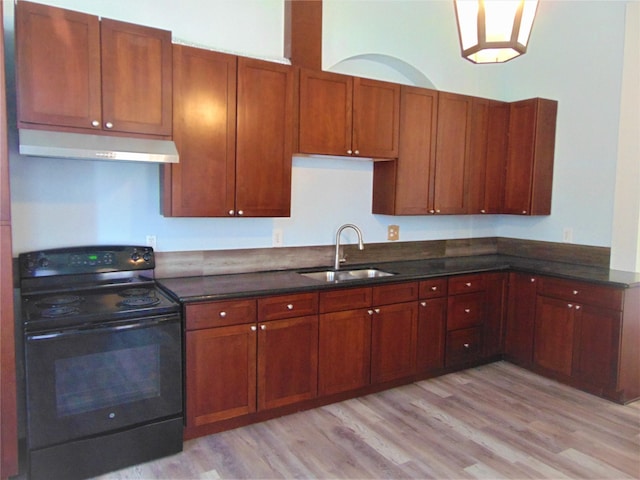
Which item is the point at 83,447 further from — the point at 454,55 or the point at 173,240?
the point at 454,55

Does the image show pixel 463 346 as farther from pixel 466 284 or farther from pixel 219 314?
pixel 219 314

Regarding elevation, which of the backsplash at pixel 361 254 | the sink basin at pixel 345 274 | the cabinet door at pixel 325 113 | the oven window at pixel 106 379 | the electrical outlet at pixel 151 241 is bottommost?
the oven window at pixel 106 379

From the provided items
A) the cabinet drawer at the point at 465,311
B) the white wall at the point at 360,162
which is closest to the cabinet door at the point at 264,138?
the white wall at the point at 360,162

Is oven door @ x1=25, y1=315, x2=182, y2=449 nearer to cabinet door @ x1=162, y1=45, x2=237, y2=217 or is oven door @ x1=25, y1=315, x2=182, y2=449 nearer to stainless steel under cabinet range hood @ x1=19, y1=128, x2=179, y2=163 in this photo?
cabinet door @ x1=162, y1=45, x2=237, y2=217

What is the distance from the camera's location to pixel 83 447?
227cm

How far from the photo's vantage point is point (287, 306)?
114 inches

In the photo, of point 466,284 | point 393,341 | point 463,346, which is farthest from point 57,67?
point 463,346

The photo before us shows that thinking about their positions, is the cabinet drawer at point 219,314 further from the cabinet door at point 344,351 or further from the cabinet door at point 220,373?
the cabinet door at point 344,351

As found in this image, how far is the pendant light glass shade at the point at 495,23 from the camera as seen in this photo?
1750 millimetres

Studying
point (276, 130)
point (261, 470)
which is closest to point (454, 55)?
point (276, 130)

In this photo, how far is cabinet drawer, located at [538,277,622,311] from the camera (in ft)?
10.7

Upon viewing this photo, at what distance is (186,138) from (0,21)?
1.00 m

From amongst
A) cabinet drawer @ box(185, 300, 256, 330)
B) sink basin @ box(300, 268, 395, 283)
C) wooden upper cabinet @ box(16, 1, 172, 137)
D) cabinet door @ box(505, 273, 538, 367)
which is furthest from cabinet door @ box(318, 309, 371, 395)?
wooden upper cabinet @ box(16, 1, 172, 137)

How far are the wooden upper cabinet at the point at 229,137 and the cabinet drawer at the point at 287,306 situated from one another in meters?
0.57
